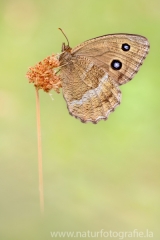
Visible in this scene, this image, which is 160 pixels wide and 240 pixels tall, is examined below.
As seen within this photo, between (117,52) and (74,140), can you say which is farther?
(74,140)

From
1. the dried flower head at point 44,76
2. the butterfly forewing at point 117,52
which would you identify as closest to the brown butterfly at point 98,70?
the butterfly forewing at point 117,52

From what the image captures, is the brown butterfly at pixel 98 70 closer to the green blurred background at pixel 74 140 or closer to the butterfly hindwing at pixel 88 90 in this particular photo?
the butterfly hindwing at pixel 88 90

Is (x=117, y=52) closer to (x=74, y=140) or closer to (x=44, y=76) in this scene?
(x=44, y=76)

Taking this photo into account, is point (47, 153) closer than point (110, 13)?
Yes

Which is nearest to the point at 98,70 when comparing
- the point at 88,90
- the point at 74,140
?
the point at 88,90

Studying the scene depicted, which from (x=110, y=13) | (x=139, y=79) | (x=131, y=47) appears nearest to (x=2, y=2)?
(x=110, y=13)

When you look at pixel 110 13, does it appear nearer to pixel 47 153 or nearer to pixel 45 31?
pixel 45 31

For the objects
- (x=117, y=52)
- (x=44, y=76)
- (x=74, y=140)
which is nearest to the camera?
(x=44, y=76)
